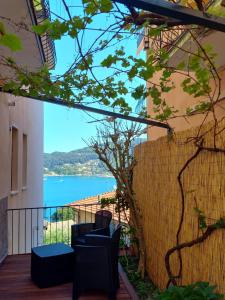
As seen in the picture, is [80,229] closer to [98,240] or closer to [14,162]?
[98,240]

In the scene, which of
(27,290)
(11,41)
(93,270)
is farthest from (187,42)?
(27,290)

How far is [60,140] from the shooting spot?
18.4 m

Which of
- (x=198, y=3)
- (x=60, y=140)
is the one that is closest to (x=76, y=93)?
(x=198, y=3)

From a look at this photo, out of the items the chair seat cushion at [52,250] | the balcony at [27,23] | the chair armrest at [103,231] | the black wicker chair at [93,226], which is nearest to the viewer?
the balcony at [27,23]

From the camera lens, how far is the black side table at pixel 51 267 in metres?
4.38

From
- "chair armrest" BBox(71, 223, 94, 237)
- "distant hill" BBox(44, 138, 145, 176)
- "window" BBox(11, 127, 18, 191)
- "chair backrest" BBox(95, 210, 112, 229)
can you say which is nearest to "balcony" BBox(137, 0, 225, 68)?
"chair backrest" BBox(95, 210, 112, 229)

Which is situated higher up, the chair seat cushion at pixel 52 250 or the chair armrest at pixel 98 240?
the chair armrest at pixel 98 240

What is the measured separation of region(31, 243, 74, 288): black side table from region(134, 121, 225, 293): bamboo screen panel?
1115 millimetres

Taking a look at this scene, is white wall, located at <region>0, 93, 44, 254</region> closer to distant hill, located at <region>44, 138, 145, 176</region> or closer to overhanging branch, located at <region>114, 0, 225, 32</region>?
distant hill, located at <region>44, 138, 145, 176</region>

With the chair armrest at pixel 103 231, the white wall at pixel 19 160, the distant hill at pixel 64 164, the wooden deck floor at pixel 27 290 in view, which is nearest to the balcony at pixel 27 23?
the white wall at pixel 19 160

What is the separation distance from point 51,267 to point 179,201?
6.84 feet

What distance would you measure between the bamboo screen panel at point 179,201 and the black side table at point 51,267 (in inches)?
43.9

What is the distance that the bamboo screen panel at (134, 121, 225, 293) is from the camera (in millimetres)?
2623

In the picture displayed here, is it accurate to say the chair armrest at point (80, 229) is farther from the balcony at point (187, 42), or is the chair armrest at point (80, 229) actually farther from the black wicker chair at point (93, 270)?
the balcony at point (187, 42)
